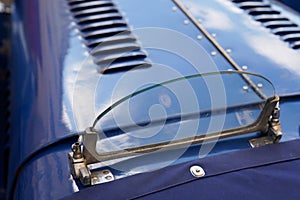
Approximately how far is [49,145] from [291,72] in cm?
52

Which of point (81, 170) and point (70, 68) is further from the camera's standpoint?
point (70, 68)

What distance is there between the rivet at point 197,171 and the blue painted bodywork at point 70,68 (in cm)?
6

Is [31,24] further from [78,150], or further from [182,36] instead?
[78,150]

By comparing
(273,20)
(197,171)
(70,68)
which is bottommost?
(197,171)

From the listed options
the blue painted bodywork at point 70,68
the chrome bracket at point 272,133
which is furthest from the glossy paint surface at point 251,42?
the chrome bracket at point 272,133

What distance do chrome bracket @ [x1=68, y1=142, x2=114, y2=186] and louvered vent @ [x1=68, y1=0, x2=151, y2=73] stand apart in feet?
0.98

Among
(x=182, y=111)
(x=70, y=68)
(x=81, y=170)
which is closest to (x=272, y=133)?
(x=182, y=111)

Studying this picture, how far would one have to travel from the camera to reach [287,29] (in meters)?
1.19

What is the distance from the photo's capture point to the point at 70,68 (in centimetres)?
102

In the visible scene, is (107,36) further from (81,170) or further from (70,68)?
(81,170)

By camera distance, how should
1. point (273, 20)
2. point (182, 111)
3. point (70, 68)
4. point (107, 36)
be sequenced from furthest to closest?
point (273, 20) → point (107, 36) → point (70, 68) → point (182, 111)

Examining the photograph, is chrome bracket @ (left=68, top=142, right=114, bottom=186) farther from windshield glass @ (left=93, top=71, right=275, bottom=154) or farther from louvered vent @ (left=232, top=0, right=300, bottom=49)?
louvered vent @ (left=232, top=0, right=300, bottom=49)

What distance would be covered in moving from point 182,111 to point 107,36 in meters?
0.35

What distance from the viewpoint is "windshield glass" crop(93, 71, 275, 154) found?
32.1 inches
